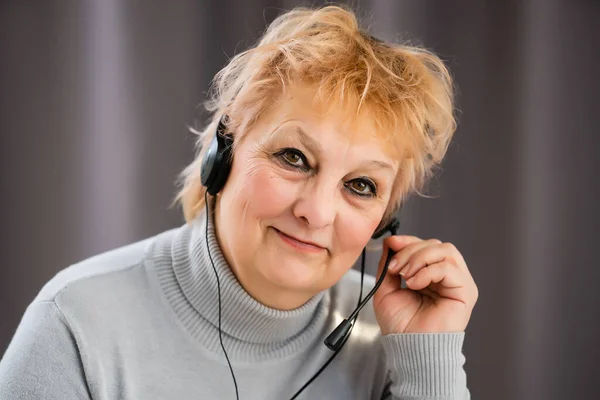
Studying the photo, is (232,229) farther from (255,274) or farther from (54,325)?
(54,325)

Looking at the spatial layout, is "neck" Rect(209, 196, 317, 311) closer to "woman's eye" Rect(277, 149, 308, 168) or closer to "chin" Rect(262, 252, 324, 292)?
"chin" Rect(262, 252, 324, 292)

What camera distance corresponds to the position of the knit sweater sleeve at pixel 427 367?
1396mm

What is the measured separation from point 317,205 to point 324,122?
0.45ft

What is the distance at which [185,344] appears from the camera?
1385 millimetres

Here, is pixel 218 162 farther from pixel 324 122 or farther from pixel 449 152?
pixel 449 152

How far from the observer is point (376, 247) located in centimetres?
173

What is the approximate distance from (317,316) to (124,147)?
66 centimetres

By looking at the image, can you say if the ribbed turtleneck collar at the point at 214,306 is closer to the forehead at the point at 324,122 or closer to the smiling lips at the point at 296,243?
the smiling lips at the point at 296,243

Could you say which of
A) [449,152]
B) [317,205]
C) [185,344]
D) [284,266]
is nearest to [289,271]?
[284,266]

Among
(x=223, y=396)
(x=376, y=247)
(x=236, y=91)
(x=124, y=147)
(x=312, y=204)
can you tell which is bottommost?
(x=223, y=396)

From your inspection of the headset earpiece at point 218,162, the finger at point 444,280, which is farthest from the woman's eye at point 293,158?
the finger at point 444,280

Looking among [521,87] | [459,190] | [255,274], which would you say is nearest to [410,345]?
[255,274]

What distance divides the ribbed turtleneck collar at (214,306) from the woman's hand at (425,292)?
16 cm

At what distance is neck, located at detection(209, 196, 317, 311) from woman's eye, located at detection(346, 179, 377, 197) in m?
0.22
